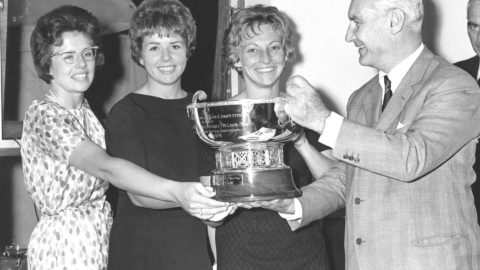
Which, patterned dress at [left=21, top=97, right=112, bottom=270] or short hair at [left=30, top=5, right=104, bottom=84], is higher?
short hair at [left=30, top=5, right=104, bottom=84]

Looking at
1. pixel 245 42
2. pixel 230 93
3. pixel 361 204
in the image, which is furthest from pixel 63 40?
pixel 230 93

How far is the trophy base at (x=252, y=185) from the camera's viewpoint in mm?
1635

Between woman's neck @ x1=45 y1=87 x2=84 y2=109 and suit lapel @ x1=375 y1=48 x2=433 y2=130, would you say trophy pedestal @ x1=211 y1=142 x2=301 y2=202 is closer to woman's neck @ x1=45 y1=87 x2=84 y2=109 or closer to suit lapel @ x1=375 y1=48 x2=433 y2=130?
suit lapel @ x1=375 y1=48 x2=433 y2=130

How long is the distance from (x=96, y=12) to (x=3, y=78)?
479 millimetres

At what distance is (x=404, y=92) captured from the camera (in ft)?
5.43

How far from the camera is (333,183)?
6.16 feet

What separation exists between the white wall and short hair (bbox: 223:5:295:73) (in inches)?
37.5

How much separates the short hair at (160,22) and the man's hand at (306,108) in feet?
1.95

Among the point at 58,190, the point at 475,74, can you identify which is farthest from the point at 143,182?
the point at 475,74

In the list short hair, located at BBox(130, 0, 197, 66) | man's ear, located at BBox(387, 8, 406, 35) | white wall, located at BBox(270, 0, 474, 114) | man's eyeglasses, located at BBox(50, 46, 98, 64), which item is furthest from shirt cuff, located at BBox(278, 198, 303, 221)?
white wall, located at BBox(270, 0, 474, 114)

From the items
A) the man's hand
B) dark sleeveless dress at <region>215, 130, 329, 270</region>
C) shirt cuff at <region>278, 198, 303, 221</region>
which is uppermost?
the man's hand

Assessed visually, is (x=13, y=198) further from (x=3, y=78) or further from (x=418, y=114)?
(x=418, y=114)

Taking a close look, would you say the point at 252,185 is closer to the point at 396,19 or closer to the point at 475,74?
the point at 396,19

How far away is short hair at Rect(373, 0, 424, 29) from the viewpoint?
166 cm
